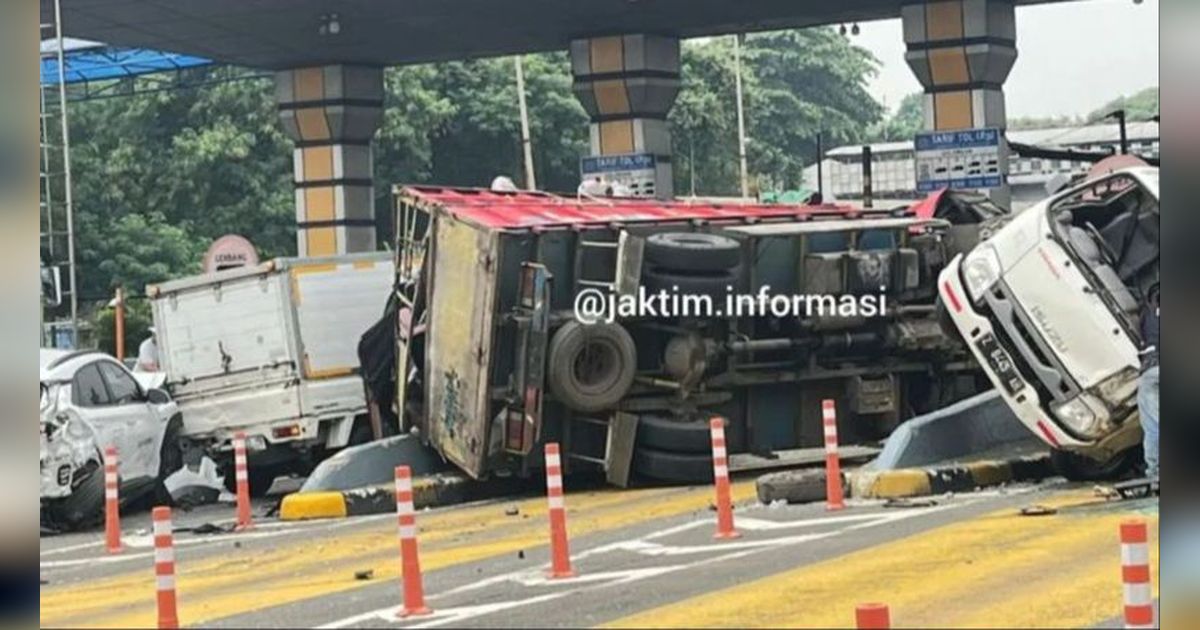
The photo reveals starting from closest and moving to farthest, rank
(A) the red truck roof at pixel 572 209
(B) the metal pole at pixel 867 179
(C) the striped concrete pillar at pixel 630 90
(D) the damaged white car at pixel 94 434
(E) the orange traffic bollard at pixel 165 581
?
(E) the orange traffic bollard at pixel 165 581 → (D) the damaged white car at pixel 94 434 → (A) the red truck roof at pixel 572 209 → (B) the metal pole at pixel 867 179 → (C) the striped concrete pillar at pixel 630 90

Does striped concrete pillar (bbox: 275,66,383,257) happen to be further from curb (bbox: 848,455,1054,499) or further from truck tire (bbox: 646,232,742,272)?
curb (bbox: 848,455,1054,499)

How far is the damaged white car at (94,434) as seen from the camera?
53.0 ft

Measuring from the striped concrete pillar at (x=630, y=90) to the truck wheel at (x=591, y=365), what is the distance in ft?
52.9

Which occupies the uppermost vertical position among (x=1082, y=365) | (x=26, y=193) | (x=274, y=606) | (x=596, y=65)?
(x=596, y=65)

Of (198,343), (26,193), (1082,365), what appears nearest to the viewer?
(26,193)

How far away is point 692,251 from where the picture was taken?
1639 cm

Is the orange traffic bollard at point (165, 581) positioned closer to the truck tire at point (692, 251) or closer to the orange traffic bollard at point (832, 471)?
the orange traffic bollard at point (832, 471)

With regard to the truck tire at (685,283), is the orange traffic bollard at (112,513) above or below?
below

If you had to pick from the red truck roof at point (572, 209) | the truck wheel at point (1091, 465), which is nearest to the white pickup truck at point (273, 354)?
the red truck roof at point (572, 209)

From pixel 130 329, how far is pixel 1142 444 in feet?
76.0

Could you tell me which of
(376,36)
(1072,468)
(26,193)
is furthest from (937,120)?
(26,193)

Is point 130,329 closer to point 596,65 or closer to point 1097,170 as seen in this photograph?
point 596,65

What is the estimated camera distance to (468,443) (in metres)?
16.2

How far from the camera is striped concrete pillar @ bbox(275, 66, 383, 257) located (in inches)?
1352
